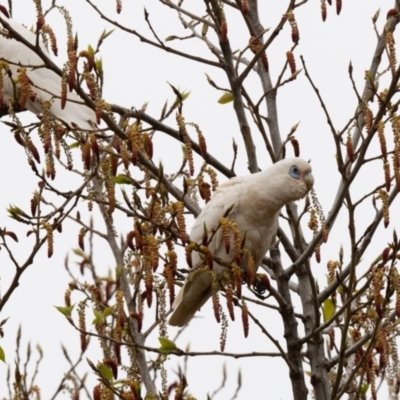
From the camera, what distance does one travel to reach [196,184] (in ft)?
12.7

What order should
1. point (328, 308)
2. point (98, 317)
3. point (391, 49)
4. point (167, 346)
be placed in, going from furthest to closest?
point (328, 308) < point (98, 317) < point (167, 346) < point (391, 49)

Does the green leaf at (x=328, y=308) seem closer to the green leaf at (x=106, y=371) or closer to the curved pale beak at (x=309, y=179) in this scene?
the curved pale beak at (x=309, y=179)

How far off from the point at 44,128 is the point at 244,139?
1.61 meters

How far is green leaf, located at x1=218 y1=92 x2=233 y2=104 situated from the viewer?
4.77 metres

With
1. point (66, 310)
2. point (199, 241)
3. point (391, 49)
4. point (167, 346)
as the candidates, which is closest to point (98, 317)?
point (66, 310)

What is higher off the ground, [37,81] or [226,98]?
[37,81]

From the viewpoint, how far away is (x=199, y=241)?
519 centimetres

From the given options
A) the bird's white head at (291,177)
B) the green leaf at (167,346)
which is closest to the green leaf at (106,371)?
the green leaf at (167,346)

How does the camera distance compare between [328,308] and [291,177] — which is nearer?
[328,308]

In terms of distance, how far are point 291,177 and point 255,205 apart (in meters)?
0.29

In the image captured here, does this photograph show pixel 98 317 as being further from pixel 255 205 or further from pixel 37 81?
pixel 37 81

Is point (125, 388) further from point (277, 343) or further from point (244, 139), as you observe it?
point (244, 139)

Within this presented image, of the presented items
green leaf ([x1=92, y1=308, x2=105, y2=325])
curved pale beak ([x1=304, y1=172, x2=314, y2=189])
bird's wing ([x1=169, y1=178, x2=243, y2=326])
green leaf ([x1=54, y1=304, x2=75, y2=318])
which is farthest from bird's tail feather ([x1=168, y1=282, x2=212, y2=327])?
green leaf ([x1=54, y1=304, x2=75, y2=318])

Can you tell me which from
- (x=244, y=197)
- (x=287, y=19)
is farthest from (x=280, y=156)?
(x=287, y=19)
